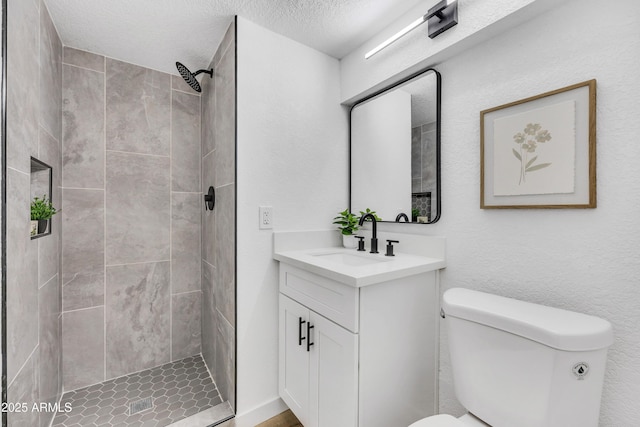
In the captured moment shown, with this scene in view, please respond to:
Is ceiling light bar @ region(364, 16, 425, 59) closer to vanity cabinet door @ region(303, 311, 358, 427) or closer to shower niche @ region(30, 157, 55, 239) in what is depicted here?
vanity cabinet door @ region(303, 311, 358, 427)

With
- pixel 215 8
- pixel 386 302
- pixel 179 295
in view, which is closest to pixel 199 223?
pixel 179 295

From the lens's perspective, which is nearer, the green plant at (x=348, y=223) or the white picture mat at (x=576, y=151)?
the white picture mat at (x=576, y=151)

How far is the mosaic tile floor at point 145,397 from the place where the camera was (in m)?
1.50

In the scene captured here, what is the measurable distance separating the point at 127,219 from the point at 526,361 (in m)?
2.22

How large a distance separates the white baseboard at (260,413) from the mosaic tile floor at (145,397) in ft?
0.82

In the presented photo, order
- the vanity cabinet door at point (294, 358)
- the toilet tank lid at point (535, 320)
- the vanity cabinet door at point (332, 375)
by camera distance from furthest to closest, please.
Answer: the vanity cabinet door at point (294, 358) < the vanity cabinet door at point (332, 375) < the toilet tank lid at point (535, 320)

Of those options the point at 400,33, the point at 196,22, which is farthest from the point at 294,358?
the point at 196,22

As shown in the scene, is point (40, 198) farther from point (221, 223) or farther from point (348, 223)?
point (348, 223)

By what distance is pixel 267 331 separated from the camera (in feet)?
5.16

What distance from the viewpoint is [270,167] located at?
1578 millimetres

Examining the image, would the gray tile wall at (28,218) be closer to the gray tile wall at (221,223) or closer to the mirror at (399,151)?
the gray tile wall at (221,223)

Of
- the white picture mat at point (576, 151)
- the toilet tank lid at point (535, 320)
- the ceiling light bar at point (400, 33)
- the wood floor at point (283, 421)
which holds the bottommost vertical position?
the wood floor at point (283, 421)

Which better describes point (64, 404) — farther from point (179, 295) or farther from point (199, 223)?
point (199, 223)

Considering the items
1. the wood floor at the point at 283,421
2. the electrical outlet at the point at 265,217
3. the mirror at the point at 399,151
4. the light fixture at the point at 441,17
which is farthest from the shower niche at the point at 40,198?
the light fixture at the point at 441,17
